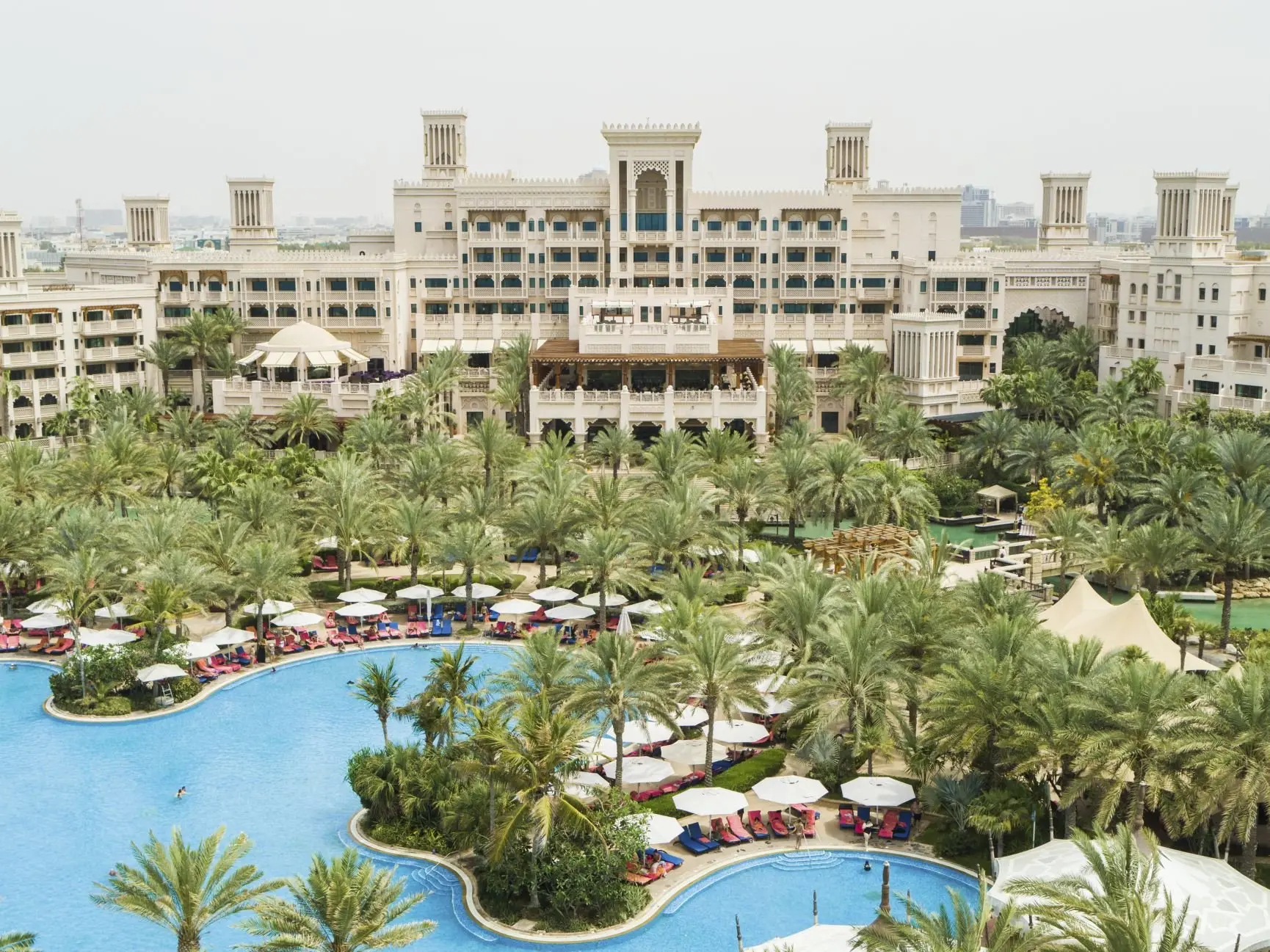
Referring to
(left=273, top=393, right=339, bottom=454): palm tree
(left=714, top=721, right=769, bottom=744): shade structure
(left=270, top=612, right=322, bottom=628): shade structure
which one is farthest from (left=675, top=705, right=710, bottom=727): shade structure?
(left=273, top=393, right=339, bottom=454): palm tree

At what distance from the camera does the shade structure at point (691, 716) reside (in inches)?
1433

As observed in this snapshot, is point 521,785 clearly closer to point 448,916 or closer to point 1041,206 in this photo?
point 448,916

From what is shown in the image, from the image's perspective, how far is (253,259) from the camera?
84.2 metres

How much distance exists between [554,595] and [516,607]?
1.38 metres

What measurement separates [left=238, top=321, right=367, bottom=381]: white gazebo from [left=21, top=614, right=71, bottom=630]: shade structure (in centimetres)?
2941

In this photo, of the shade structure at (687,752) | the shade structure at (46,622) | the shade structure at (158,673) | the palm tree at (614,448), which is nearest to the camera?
the shade structure at (687,752)

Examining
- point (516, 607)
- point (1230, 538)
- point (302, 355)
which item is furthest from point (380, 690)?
point (302, 355)

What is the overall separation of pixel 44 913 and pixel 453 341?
5612 cm

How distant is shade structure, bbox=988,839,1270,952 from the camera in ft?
81.2

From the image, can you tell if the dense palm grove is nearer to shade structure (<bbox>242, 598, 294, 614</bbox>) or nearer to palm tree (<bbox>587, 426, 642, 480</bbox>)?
palm tree (<bbox>587, 426, 642, 480</bbox>)

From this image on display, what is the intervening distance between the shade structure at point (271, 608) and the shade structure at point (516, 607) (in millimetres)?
6955

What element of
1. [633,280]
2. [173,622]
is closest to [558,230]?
[633,280]

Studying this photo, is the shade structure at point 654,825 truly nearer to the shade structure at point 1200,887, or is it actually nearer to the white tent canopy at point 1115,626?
the shade structure at point 1200,887

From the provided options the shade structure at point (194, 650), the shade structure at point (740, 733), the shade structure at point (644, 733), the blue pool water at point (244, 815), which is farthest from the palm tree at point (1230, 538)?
the shade structure at point (194, 650)
